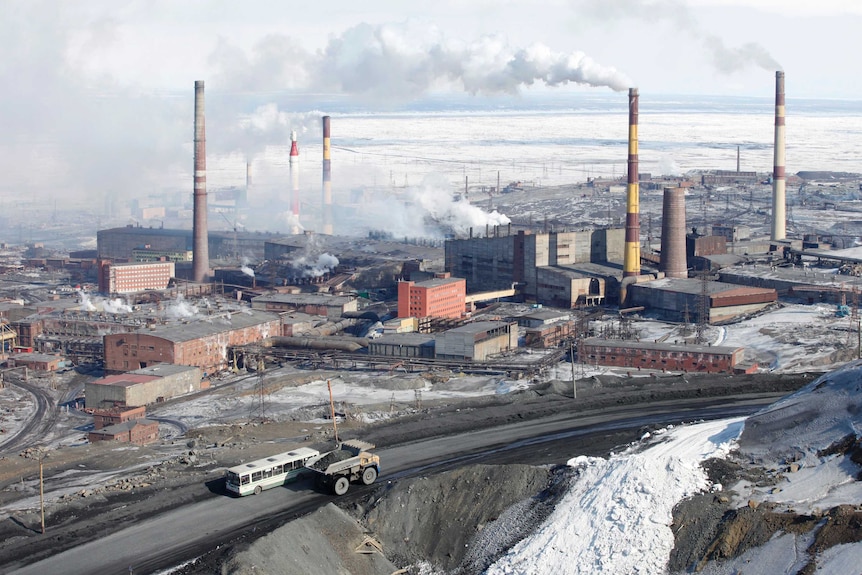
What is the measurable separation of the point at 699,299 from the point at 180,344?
19.8 m

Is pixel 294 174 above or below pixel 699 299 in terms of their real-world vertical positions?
above

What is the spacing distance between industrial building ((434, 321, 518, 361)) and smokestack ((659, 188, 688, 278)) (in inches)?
523

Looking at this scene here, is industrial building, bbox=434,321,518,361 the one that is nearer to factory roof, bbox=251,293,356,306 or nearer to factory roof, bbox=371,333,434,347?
factory roof, bbox=371,333,434,347

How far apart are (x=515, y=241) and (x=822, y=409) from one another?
33.1 m

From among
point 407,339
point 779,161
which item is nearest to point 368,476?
point 407,339

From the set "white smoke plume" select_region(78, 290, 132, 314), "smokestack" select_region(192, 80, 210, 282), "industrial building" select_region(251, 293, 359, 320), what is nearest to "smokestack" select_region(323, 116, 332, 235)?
"smokestack" select_region(192, 80, 210, 282)

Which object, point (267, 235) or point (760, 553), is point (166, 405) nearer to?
point (760, 553)

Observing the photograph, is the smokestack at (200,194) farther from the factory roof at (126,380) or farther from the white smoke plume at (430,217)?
the factory roof at (126,380)

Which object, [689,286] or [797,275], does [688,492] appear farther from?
[797,275]

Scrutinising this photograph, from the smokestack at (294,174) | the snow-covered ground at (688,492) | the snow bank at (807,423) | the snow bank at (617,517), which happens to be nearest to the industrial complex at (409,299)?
the smokestack at (294,174)

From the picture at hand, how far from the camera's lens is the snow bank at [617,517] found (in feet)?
48.8

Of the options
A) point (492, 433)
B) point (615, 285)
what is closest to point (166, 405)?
Result: point (492, 433)

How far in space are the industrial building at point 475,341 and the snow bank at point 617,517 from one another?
64.7 feet

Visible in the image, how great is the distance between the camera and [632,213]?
47938mm
